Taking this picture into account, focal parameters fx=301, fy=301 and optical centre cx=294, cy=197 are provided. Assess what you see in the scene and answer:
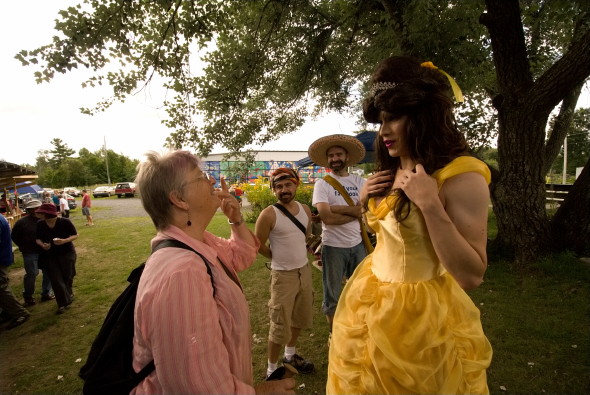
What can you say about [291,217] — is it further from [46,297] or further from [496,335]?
[46,297]

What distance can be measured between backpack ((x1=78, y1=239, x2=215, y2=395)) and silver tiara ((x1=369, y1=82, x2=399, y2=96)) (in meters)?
1.18

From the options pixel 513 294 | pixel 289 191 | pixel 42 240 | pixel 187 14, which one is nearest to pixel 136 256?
pixel 42 240

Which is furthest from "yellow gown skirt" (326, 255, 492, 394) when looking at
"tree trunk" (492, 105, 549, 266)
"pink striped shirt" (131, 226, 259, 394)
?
"tree trunk" (492, 105, 549, 266)

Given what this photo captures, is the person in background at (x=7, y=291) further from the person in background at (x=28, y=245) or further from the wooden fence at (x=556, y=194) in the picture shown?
the wooden fence at (x=556, y=194)

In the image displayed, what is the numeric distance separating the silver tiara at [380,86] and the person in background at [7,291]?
632cm

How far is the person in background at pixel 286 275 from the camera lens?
3137mm

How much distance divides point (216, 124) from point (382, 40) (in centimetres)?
367

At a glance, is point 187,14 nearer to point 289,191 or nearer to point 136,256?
point 289,191

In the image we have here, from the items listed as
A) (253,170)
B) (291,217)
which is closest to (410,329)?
(291,217)

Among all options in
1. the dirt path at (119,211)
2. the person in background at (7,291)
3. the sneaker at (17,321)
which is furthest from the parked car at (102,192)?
the sneaker at (17,321)

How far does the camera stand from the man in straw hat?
11.7 ft

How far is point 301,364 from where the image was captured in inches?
130

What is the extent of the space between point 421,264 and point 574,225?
18.6 feet

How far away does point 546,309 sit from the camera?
4.13m
